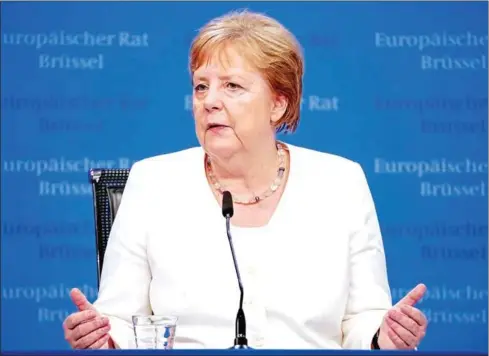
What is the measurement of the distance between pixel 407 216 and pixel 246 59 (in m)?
2.11

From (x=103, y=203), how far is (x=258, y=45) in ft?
1.88

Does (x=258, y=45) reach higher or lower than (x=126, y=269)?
higher

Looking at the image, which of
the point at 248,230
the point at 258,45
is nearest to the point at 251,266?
the point at 248,230

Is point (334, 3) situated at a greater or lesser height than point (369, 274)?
greater

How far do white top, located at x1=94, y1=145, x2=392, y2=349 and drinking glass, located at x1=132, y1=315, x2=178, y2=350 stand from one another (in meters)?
0.40

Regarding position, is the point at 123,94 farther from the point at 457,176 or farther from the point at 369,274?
the point at 369,274

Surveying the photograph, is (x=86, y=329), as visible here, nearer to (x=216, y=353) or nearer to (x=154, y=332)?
(x=154, y=332)

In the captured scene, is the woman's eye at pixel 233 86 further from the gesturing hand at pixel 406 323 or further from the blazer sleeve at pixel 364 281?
the gesturing hand at pixel 406 323

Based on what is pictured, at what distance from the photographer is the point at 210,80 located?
2545 millimetres

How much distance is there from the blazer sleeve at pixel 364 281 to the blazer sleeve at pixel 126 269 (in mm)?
499

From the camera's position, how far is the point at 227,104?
2533 millimetres

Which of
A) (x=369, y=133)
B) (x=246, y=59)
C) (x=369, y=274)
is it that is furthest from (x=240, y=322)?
(x=369, y=133)

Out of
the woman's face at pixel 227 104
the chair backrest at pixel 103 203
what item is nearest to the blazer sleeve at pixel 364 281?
the woman's face at pixel 227 104

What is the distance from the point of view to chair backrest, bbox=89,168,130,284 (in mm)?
2678
